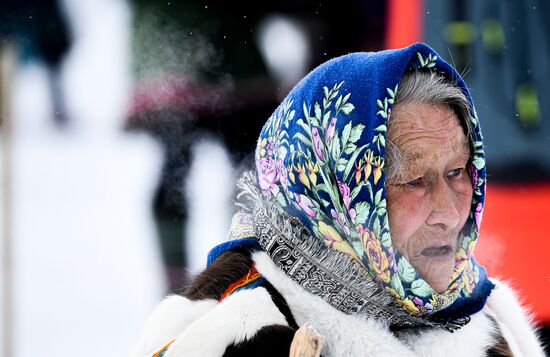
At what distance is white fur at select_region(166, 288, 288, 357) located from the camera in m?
1.46

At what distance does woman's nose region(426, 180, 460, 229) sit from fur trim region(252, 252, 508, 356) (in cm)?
26

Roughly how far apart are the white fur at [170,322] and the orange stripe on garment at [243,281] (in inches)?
1.4

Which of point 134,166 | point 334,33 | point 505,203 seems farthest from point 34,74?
point 505,203

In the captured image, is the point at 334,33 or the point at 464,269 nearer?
the point at 464,269

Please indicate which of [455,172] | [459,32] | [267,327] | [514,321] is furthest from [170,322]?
[459,32]

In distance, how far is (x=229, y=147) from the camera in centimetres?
→ 409

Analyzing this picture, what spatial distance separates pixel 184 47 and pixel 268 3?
0.55m

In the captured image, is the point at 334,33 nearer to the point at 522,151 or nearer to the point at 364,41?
the point at 364,41

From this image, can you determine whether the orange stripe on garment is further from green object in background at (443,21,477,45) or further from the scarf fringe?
green object in background at (443,21,477,45)

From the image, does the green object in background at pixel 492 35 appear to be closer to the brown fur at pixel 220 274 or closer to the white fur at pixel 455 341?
the white fur at pixel 455 341

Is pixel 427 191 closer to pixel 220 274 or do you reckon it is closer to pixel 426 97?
pixel 426 97

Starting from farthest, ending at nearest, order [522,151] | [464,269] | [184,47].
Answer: [184,47]
[522,151]
[464,269]

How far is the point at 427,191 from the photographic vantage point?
5.62 ft

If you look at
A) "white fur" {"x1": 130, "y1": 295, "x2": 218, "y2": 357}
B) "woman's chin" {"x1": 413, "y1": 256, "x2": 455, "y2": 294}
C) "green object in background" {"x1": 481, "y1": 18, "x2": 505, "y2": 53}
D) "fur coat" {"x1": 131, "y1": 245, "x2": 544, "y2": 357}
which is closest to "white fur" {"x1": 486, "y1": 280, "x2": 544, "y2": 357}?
"fur coat" {"x1": 131, "y1": 245, "x2": 544, "y2": 357}
